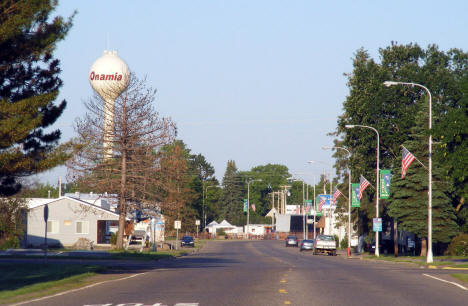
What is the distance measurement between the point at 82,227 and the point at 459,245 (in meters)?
37.0

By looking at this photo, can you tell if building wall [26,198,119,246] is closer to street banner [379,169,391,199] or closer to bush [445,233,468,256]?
street banner [379,169,391,199]

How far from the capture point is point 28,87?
2645 centimetres

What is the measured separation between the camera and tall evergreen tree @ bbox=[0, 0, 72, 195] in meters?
23.5

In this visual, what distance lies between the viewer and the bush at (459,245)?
52.9 m

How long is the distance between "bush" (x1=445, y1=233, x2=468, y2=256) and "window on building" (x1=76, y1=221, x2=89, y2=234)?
35689mm

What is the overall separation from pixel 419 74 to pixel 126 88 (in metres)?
30.1

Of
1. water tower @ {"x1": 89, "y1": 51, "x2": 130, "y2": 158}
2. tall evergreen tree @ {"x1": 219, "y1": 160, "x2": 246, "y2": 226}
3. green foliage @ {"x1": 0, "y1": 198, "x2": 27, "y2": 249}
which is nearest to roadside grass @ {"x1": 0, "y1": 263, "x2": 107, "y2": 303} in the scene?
green foliage @ {"x1": 0, "y1": 198, "x2": 27, "y2": 249}

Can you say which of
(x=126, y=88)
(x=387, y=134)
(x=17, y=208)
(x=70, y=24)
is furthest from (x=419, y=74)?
(x=70, y=24)

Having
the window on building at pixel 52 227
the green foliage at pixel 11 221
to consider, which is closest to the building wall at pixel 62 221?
the window on building at pixel 52 227

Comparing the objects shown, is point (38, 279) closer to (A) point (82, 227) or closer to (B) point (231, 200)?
(A) point (82, 227)

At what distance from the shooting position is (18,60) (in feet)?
83.8

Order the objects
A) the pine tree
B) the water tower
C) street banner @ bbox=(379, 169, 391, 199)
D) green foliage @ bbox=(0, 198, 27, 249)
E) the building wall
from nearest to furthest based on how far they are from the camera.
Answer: street banner @ bbox=(379, 169, 391, 199)
the pine tree
green foliage @ bbox=(0, 198, 27, 249)
the water tower
the building wall

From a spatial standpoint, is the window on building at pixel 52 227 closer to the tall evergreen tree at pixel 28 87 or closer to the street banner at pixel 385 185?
the street banner at pixel 385 185

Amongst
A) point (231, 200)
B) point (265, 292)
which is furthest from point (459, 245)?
point (231, 200)
